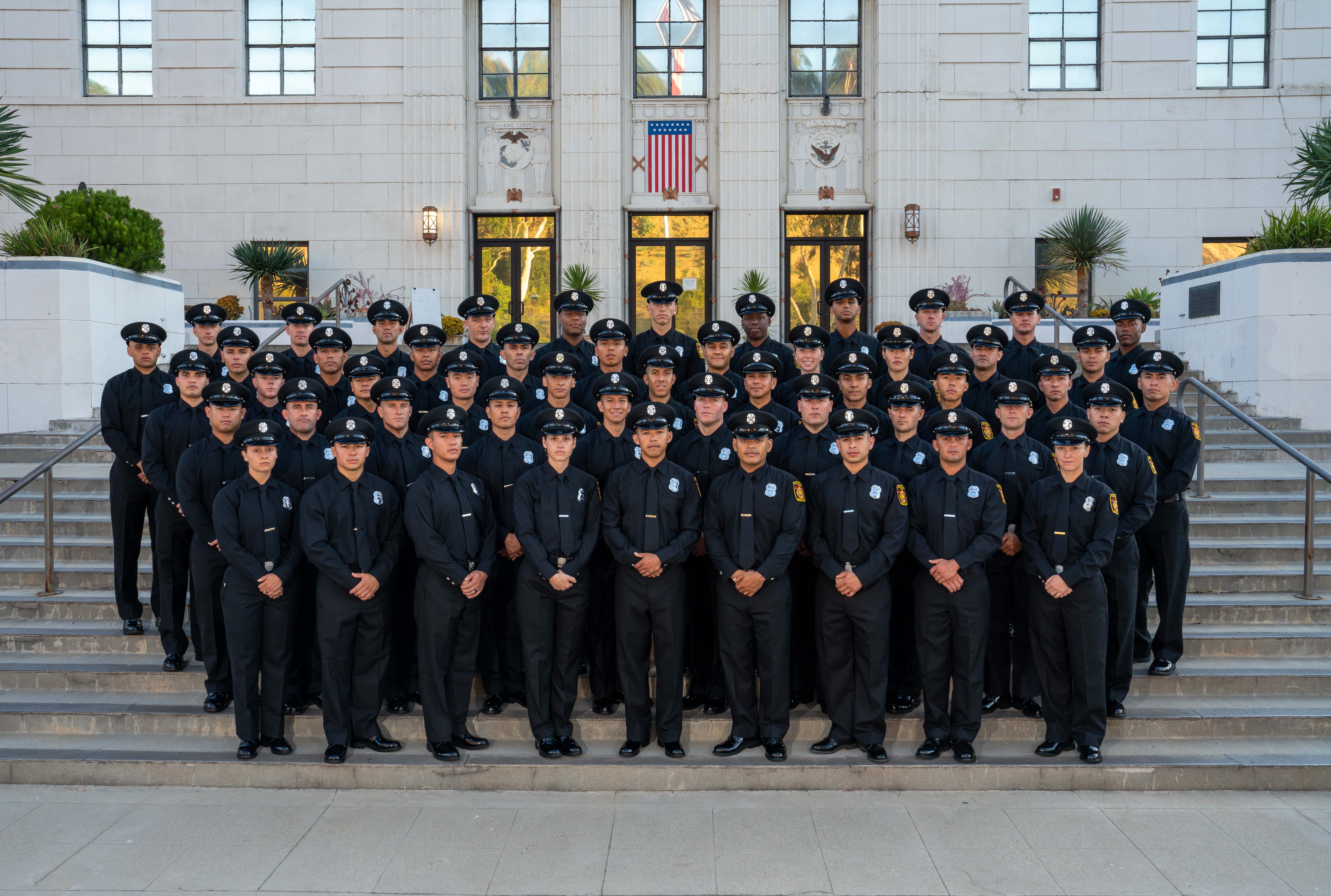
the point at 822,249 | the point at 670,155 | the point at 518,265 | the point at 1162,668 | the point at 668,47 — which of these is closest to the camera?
the point at 1162,668

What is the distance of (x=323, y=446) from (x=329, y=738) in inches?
76.4

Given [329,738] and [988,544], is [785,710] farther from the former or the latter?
[329,738]

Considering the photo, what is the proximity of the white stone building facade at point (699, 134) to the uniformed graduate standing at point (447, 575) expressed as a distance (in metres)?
11.8

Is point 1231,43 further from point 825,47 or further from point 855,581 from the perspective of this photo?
point 855,581

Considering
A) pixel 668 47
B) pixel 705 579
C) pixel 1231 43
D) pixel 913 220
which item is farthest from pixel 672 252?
pixel 705 579

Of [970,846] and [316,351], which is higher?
[316,351]

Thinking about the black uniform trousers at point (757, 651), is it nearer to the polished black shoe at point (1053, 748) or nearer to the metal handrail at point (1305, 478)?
the polished black shoe at point (1053, 748)

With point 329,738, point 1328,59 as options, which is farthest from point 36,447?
point 1328,59

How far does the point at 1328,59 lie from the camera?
17.6 metres

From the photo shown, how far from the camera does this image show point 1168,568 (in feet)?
23.1

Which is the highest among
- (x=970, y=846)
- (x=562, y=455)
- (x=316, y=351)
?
(x=316, y=351)

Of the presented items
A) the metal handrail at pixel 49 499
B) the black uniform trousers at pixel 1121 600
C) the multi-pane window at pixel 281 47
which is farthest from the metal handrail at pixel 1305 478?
the multi-pane window at pixel 281 47

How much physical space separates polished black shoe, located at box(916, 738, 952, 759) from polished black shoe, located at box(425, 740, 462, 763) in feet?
9.48

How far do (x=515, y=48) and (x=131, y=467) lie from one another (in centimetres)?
1288
